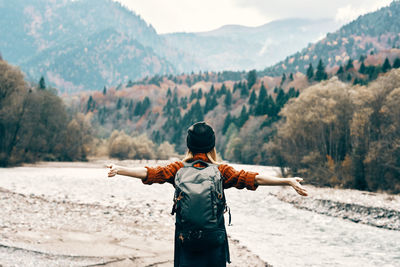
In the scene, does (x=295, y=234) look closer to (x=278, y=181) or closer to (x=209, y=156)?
(x=278, y=181)

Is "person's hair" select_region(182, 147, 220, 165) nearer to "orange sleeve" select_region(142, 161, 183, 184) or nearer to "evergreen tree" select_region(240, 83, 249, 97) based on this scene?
"orange sleeve" select_region(142, 161, 183, 184)

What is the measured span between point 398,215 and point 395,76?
1175 centimetres

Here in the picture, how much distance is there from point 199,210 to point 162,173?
60cm

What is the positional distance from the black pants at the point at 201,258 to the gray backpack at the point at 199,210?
0.08 m

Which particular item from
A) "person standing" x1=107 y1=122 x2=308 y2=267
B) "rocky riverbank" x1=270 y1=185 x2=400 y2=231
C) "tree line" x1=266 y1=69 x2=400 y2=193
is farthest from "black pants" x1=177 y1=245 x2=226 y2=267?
"tree line" x1=266 y1=69 x2=400 y2=193

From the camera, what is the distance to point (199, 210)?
3.36 meters

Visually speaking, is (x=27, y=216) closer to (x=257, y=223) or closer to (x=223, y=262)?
(x=257, y=223)

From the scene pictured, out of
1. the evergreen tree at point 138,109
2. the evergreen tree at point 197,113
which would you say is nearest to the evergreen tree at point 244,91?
the evergreen tree at point 197,113

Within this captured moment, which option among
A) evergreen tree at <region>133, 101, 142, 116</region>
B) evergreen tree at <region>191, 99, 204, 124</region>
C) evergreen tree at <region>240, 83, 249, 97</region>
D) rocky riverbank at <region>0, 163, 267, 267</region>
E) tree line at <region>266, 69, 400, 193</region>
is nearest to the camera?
rocky riverbank at <region>0, 163, 267, 267</region>

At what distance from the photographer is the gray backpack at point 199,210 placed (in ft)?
11.0

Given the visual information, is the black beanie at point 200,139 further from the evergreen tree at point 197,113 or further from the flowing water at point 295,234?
the evergreen tree at point 197,113

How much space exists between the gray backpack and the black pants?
0.26 ft

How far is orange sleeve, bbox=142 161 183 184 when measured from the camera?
3.73 metres

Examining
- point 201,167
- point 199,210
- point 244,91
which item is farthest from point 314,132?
point 244,91
